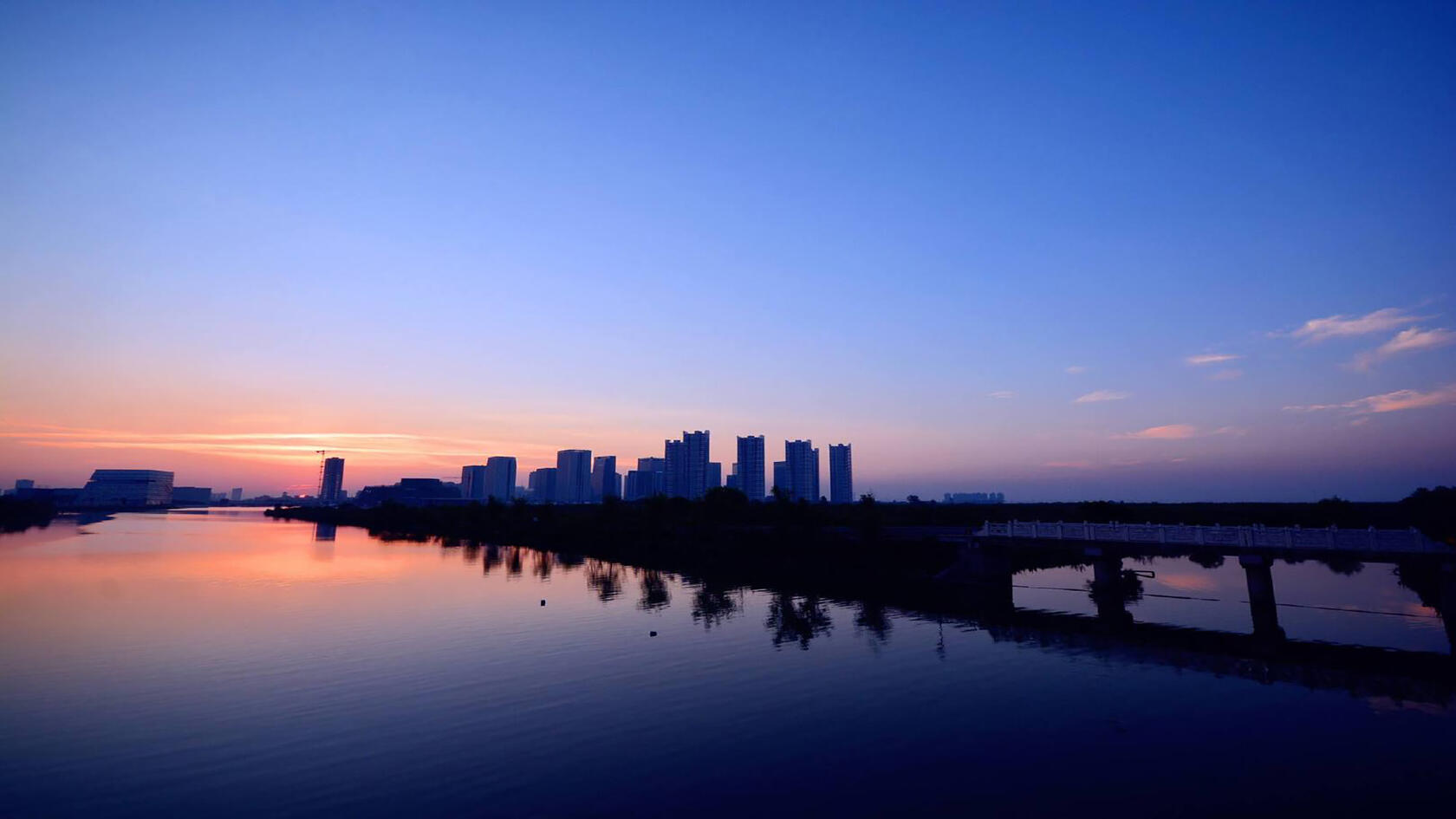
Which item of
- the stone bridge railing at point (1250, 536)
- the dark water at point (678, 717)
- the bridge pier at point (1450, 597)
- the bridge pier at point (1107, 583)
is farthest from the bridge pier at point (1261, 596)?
the bridge pier at point (1107, 583)

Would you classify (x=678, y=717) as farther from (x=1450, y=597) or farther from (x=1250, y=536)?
(x=1450, y=597)

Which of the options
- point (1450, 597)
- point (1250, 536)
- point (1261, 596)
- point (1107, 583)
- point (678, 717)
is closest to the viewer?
Answer: point (678, 717)

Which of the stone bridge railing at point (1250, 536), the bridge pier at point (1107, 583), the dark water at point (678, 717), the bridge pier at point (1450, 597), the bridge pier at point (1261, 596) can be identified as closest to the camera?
the dark water at point (678, 717)

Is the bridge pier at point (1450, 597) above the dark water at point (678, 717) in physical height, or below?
above

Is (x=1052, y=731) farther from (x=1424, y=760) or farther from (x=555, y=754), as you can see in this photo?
(x=555, y=754)

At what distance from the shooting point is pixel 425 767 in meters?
18.8

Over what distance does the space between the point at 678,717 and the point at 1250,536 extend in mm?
33209

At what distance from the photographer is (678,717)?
925 inches

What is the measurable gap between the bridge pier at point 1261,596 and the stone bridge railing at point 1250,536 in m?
0.86

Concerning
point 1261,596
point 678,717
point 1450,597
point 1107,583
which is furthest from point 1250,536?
point 678,717

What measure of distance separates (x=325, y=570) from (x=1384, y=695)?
8265 centimetres

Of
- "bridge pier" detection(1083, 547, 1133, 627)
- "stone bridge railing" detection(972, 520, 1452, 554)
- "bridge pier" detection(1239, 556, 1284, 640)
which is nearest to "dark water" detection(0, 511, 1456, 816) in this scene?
"bridge pier" detection(1083, 547, 1133, 627)

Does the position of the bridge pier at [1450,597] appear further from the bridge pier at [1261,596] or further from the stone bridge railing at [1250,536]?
the bridge pier at [1261,596]

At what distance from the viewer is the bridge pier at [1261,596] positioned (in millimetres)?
35188
